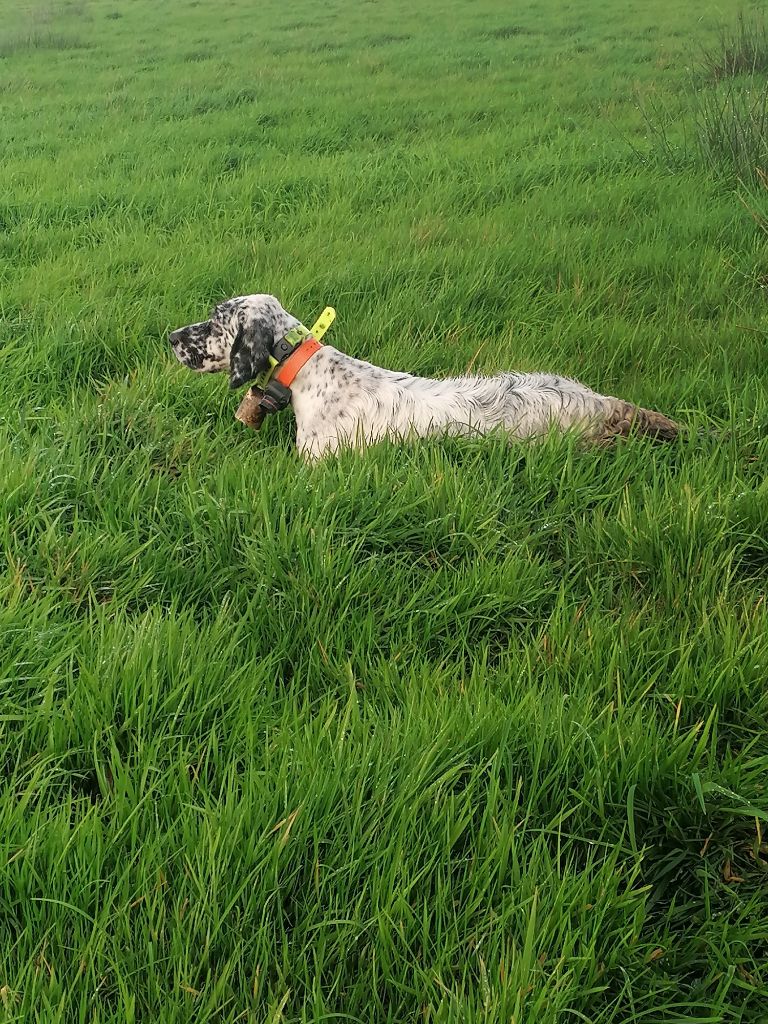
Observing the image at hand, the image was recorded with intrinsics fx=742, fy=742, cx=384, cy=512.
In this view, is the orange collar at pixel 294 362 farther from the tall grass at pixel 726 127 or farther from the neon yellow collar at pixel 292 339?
the tall grass at pixel 726 127

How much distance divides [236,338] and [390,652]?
6.53 feet

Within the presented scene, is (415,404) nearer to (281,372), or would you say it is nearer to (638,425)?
(281,372)

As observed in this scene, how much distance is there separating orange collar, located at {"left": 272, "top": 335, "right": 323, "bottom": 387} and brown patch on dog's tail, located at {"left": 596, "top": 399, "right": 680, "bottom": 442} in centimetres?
141

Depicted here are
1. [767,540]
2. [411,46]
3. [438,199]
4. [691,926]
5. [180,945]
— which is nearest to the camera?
[180,945]

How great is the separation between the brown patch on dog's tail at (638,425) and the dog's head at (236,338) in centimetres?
161

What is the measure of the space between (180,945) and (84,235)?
19.0ft

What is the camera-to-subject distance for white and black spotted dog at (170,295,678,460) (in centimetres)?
324

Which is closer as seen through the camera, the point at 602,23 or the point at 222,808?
the point at 222,808

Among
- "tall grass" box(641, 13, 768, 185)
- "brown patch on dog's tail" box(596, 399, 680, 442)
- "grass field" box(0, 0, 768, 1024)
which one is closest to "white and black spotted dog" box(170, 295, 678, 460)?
"brown patch on dog's tail" box(596, 399, 680, 442)

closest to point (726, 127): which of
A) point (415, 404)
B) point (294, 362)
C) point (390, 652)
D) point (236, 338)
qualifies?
point (415, 404)

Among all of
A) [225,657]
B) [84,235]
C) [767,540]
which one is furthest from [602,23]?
[225,657]

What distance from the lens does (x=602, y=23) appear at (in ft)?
53.1

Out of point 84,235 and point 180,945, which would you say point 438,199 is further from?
point 180,945

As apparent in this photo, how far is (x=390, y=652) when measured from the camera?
2189 millimetres
